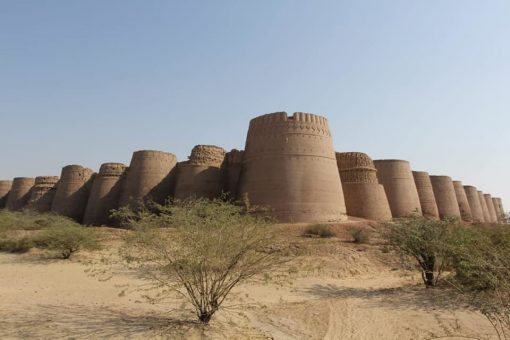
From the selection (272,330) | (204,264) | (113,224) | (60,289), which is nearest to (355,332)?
(272,330)

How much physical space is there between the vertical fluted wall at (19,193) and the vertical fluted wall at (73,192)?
552cm

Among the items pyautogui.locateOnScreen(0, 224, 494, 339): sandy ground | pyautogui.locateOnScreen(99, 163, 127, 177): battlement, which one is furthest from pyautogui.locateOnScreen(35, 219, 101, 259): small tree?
pyautogui.locateOnScreen(99, 163, 127, 177): battlement

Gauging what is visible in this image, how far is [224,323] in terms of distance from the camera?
510cm

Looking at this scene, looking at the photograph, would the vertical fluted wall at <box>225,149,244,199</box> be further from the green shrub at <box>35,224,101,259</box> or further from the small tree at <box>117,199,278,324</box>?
the small tree at <box>117,199,278,324</box>

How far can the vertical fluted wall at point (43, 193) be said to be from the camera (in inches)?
990

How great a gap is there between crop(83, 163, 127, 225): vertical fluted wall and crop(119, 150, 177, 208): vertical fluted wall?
1.25 metres

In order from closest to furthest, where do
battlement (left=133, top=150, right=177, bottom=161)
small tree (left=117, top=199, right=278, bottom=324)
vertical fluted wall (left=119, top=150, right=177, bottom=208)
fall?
small tree (left=117, top=199, right=278, bottom=324)
vertical fluted wall (left=119, top=150, right=177, bottom=208)
battlement (left=133, top=150, right=177, bottom=161)

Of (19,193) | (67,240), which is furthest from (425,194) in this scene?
(19,193)

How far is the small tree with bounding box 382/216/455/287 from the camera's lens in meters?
7.87

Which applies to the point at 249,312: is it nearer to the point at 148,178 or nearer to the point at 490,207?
the point at 148,178

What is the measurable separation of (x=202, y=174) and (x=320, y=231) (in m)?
8.06

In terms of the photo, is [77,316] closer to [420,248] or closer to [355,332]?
[355,332]

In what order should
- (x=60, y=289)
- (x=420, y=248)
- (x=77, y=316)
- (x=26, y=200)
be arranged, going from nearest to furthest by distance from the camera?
(x=77, y=316) → (x=60, y=289) → (x=420, y=248) → (x=26, y=200)

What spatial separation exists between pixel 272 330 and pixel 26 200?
92.1 ft
